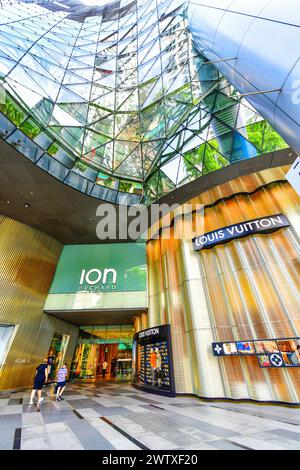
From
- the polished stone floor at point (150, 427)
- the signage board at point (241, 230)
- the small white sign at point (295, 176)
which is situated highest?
the signage board at point (241, 230)

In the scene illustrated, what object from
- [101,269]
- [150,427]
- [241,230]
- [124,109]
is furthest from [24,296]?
[124,109]

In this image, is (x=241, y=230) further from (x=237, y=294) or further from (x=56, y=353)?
(x=56, y=353)

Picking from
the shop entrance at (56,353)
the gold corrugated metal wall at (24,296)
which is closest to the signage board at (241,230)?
the gold corrugated metal wall at (24,296)

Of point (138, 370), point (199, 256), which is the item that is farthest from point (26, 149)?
point (138, 370)

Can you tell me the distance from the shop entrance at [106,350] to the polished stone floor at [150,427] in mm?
13308

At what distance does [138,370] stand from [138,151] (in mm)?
16159

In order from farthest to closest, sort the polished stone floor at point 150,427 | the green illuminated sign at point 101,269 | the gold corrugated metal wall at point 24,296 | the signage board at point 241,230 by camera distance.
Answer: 1. the green illuminated sign at point 101,269
2. the gold corrugated metal wall at point 24,296
3. the signage board at point 241,230
4. the polished stone floor at point 150,427

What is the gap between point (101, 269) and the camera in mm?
17781

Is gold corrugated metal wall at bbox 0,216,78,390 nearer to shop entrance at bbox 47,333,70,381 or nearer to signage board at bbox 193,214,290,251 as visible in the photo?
shop entrance at bbox 47,333,70,381

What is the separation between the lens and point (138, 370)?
14211mm

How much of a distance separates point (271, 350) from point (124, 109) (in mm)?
18303

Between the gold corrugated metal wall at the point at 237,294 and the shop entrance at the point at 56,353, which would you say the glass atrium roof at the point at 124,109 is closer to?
the gold corrugated metal wall at the point at 237,294

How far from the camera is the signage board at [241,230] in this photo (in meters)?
10.6
